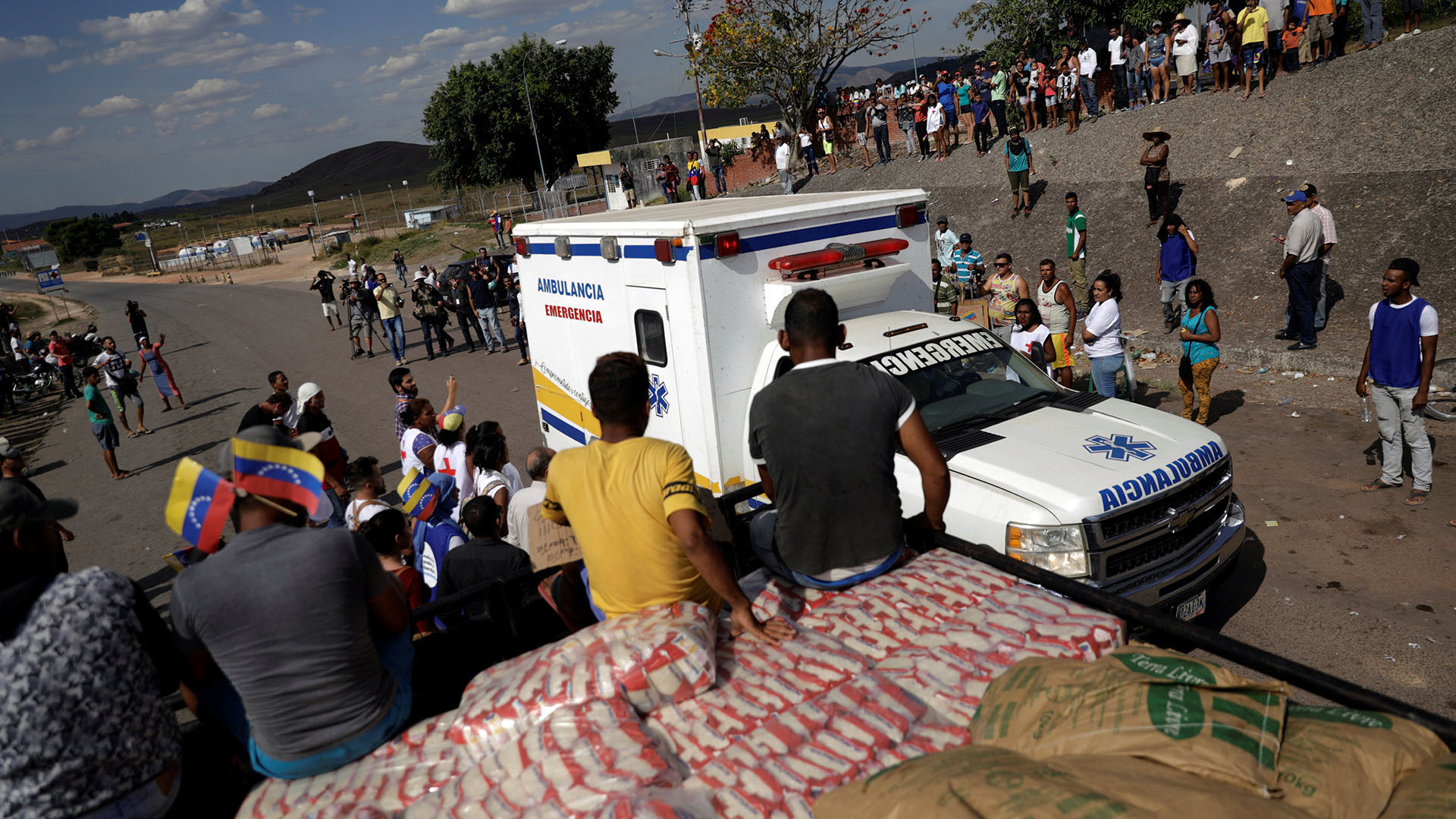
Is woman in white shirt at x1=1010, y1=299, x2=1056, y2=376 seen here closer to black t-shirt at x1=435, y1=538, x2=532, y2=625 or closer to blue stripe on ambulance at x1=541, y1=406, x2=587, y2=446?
blue stripe on ambulance at x1=541, y1=406, x2=587, y2=446

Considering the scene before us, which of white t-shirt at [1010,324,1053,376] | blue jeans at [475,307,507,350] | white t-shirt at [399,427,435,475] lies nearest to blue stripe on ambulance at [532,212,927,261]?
white t-shirt at [1010,324,1053,376]

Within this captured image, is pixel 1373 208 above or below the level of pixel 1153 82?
below

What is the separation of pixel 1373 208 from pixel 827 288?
11651mm

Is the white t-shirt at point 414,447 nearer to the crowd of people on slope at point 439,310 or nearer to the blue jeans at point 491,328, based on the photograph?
the crowd of people on slope at point 439,310

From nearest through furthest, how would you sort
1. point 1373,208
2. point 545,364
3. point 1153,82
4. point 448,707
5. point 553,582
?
1. point 448,707
2. point 553,582
3. point 545,364
4. point 1373,208
5. point 1153,82

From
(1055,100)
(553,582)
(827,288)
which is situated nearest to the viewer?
(553,582)

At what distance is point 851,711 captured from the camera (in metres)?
2.57

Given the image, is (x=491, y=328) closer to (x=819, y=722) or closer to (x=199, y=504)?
(x=199, y=504)

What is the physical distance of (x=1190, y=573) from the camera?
5207mm

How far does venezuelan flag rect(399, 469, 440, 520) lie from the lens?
642 cm

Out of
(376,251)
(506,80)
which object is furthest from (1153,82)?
(376,251)

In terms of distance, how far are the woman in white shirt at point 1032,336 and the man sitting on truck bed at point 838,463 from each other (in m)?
5.19

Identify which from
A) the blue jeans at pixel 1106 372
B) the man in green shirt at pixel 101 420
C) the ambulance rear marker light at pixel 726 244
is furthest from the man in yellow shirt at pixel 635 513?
the man in green shirt at pixel 101 420

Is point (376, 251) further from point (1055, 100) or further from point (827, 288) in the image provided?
point (827, 288)
